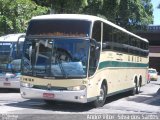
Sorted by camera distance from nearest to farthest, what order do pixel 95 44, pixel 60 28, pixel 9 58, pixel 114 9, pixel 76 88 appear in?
pixel 76 88, pixel 95 44, pixel 60 28, pixel 9 58, pixel 114 9

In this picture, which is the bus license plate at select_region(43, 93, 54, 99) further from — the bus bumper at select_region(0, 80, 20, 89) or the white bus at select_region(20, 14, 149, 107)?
the bus bumper at select_region(0, 80, 20, 89)

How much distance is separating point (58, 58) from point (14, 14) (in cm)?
1238

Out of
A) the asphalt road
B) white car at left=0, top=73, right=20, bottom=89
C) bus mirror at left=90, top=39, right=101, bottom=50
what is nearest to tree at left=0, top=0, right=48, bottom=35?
white car at left=0, top=73, right=20, bottom=89

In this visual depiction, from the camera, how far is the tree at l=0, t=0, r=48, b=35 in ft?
85.4

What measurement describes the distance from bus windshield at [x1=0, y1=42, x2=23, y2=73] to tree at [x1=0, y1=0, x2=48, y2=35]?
4147 millimetres

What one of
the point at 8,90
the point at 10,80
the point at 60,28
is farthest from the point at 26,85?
the point at 8,90

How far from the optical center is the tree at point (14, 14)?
26031 mm

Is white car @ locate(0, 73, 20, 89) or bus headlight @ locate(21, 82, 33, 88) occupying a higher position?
bus headlight @ locate(21, 82, 33, 88)

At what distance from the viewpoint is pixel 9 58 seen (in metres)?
21.6

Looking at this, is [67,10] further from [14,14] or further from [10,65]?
[10,65]

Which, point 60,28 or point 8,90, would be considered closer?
point 60,28

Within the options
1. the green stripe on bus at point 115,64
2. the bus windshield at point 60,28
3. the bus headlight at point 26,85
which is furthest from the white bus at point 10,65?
the bus headlight at point 26,85

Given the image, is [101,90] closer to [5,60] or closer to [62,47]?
[62,47]

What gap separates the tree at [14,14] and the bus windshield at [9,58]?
13.6ft
